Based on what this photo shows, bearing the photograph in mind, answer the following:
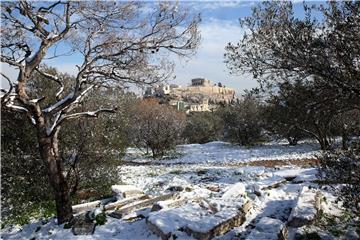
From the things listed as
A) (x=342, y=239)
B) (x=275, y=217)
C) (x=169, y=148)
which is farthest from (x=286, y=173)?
(x=169, y=148)

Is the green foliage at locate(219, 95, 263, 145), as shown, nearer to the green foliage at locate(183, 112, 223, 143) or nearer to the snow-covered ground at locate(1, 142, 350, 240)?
the green foliage at locate(183, 112, 223, 143)

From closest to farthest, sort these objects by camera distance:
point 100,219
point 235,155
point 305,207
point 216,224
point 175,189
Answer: point 216,224 → point 305,207 → point 100,219 → point 175,189 → point 235,155

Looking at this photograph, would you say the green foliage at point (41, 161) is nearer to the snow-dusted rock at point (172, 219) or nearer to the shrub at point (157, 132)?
the snow-dusted rock at point (172, 219)

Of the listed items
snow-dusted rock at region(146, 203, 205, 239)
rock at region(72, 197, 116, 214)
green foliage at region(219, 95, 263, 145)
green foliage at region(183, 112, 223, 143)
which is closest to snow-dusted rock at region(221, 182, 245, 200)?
snow-dusted rock at region(146, 203, 205, 239)

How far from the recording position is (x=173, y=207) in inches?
315

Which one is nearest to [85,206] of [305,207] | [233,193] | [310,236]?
[233,193]

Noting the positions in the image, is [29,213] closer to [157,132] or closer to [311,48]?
[311,48]

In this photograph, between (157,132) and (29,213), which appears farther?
(157,132)

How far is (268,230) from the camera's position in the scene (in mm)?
6777

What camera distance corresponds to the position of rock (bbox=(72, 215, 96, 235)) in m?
7.49

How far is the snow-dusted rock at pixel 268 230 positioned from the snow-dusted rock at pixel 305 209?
0.88ft

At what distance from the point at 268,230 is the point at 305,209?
95cm

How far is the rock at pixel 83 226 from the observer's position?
295 inches

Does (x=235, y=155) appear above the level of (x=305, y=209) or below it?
above
